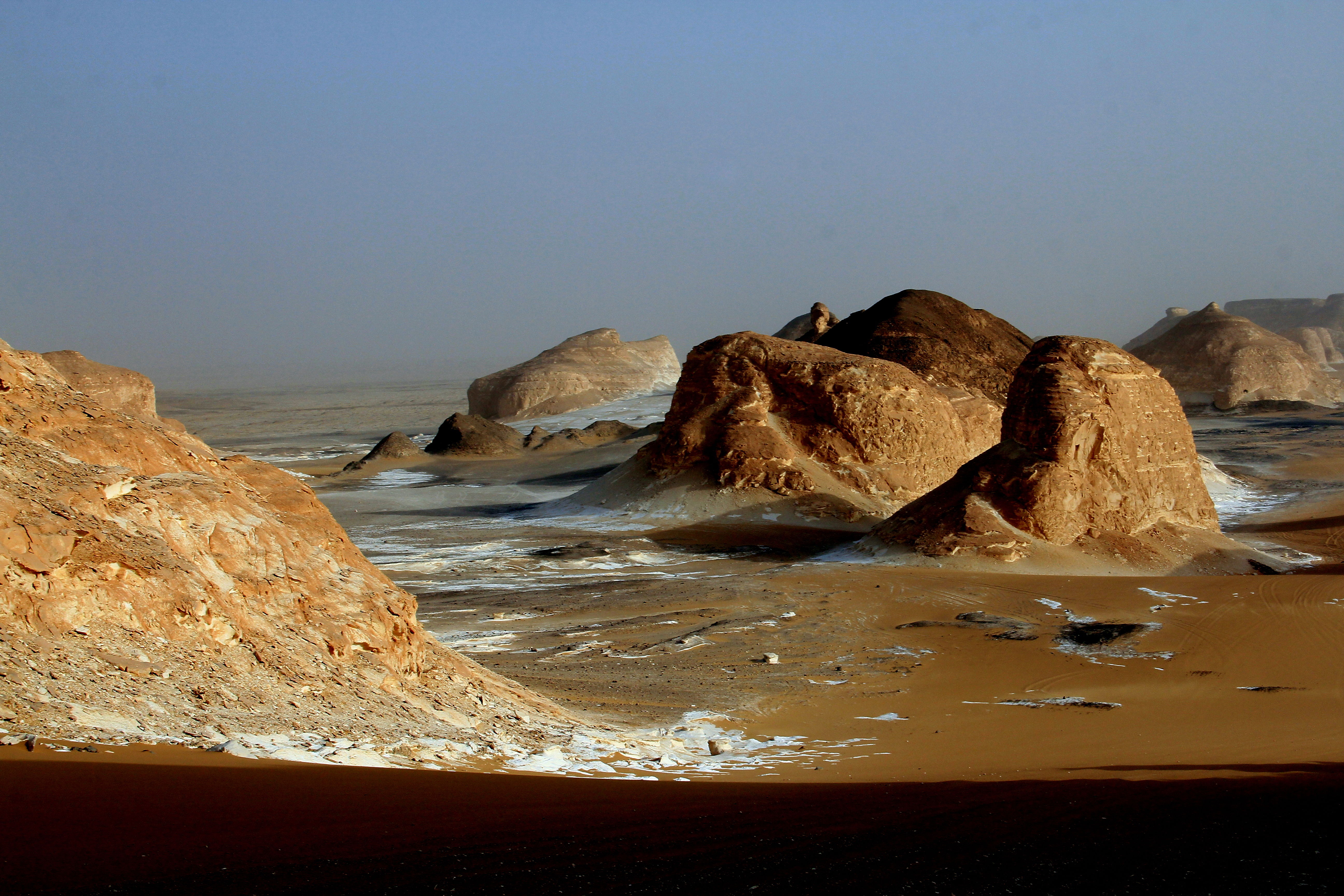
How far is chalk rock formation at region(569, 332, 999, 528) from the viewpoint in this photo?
72.9ft

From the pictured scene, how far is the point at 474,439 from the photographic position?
3950 centimetres

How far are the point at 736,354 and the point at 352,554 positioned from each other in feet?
56.6

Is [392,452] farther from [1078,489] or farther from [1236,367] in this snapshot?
[1236,367]

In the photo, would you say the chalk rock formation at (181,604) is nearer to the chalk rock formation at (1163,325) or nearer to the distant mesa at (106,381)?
the distant mesa at (106,381)

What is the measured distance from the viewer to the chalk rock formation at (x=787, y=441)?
22.2 metres

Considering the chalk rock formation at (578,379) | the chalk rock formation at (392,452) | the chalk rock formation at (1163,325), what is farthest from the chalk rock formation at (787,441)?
the chalk rock formation at (1163,325)

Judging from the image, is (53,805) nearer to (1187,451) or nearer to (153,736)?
(153,736)

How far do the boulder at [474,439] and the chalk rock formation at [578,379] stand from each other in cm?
1165

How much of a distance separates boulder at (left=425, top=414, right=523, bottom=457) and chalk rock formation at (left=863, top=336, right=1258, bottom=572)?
78.5 ft

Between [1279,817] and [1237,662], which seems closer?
[1279,817]

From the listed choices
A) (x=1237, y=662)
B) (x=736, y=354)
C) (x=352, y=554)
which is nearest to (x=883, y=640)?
(x=1237, y=662)

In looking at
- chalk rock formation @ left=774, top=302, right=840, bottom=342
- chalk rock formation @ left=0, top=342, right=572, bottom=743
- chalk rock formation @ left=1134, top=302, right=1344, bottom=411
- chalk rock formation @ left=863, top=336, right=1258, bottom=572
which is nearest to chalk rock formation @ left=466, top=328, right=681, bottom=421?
chalk rock formation @ left=774, top=302, right=840, bottom=342

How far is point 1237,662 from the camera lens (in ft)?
33.7

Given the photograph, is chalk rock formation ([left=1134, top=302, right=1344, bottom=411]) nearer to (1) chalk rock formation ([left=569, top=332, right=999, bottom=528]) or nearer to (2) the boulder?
(2) the boulder
